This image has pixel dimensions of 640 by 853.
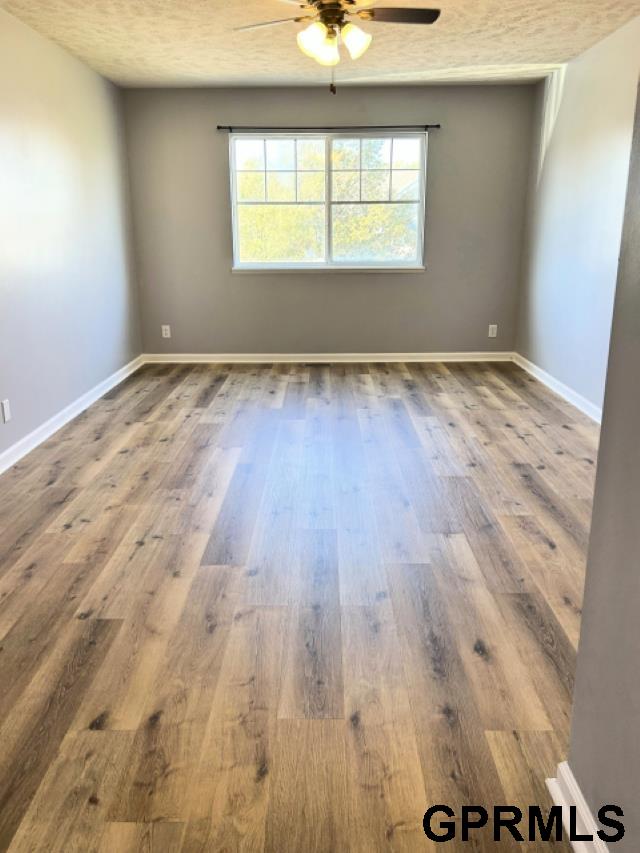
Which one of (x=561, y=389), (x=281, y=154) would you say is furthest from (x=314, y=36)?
(x=561, y=389)

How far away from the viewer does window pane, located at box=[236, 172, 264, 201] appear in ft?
19.8

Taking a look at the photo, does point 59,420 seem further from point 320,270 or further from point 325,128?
point 325,128

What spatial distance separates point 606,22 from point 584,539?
11.0 feet

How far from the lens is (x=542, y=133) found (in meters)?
5.56

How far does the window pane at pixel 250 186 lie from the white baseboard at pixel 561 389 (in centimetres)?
299

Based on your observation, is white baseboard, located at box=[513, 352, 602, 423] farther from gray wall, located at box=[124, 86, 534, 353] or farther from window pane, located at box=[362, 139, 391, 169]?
window pane, located at box=[362, 139, 391, 169]

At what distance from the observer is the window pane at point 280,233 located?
610 centimetres

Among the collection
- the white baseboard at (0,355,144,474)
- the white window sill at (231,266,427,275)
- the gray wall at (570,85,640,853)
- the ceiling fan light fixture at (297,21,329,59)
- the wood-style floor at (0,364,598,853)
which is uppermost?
the ceiling fan light fixture at (297,21,329,59)

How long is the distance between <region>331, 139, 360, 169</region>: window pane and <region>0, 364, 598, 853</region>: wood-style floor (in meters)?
3.16

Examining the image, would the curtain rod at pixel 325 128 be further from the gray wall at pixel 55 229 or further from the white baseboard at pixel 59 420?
the white baseboard at pixel 59 420

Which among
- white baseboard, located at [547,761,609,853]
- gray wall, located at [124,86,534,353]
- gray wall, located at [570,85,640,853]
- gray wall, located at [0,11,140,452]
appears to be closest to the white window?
gray wall, located at [124,86,534,353]

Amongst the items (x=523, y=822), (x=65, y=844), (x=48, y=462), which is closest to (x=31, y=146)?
(x=48, y=462)

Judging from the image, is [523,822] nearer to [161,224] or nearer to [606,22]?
[606,22]

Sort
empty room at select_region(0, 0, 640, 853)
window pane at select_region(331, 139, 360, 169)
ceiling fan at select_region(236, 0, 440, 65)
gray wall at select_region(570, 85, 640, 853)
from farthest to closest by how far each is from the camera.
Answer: window pane at select_region(331, 139, 360, 169) → ceiling fan at select_region(236, 0, 440, 65) → empty room at select_region(0, 0, 640, 853) → gray wall at select_region(570, 85, 640, 853)
